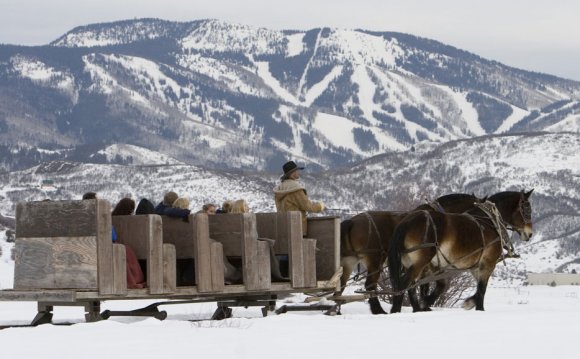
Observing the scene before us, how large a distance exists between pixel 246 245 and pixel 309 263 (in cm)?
108

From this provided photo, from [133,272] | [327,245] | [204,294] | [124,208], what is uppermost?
[124,208]

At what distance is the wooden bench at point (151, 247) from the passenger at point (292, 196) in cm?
253

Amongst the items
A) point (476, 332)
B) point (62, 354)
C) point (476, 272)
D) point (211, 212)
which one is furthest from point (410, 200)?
point (62, 354)

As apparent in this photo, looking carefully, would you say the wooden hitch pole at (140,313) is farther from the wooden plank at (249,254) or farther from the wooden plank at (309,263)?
the wooden plank at (309,263)

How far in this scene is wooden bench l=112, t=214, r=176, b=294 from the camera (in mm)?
14445

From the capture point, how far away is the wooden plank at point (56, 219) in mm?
13859

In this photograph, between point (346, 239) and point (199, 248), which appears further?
point (346, 239)

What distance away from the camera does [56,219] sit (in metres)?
14.0

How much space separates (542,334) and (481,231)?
439 centimetres

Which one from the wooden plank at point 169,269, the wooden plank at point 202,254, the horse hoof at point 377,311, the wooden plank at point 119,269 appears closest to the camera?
the wooden plank at point 119,269

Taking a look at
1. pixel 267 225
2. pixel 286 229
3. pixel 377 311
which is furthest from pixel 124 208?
pixel 377 311

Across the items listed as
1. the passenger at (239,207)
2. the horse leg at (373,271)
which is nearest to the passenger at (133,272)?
the passenger at (239,207)

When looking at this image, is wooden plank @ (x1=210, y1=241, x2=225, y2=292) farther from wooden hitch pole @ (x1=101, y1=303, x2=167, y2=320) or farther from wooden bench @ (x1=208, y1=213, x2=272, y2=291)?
wooden hitch pole @ (x1=101, y1=303, x2=167, y2=320)

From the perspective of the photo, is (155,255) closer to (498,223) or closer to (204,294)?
(204,294)
